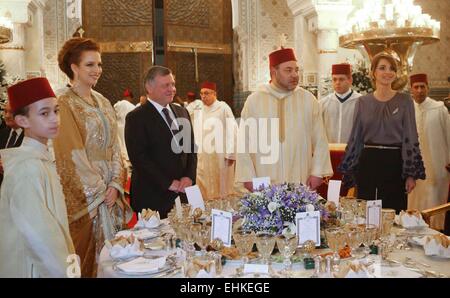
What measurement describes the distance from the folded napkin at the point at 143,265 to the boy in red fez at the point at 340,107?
4.29m

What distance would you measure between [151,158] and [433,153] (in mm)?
3309

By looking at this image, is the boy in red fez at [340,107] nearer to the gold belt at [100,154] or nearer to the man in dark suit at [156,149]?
the man in dark suit at [156,149]

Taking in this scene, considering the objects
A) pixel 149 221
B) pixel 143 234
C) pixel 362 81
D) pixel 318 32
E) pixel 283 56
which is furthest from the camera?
pixel 318 32

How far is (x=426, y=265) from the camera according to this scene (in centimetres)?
244

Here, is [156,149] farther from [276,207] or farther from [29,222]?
[29,222]

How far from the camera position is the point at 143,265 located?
8.11 ft

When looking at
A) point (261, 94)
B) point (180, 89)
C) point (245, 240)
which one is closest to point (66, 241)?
point (245, 240)

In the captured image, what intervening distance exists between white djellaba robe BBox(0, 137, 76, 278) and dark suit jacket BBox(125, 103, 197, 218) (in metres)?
1.76

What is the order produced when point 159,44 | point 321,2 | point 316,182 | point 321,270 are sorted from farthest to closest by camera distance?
point 159,44 → point 321,2 → point 316,182 → point 321,270

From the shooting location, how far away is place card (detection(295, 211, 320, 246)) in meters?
2.58

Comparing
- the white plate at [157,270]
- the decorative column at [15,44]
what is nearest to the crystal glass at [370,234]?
the white plate at [157,270]

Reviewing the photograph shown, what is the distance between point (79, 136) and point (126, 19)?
8931 millimetres

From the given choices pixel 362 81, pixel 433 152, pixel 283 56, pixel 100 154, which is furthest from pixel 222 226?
pixel 362 81

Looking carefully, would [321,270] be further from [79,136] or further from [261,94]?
[261,94]
